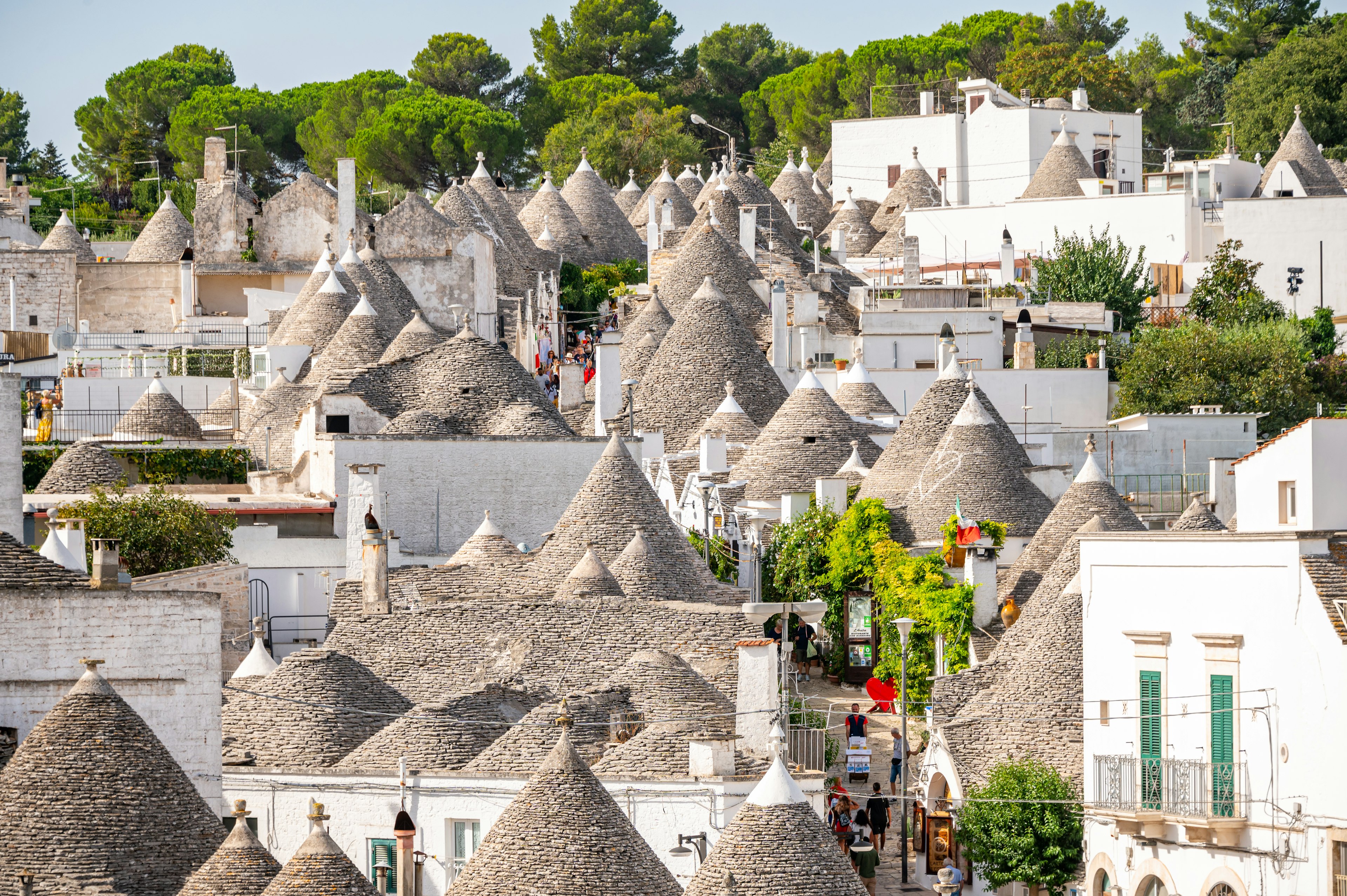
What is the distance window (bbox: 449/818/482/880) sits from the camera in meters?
27.2

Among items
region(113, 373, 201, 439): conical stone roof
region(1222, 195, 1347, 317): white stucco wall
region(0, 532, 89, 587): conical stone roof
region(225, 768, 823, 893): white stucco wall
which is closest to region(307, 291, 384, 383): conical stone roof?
region(113, 373, 201, 439): conical stone roof

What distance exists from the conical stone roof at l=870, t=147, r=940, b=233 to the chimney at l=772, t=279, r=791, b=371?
22.5m

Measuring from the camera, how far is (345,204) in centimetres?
6134

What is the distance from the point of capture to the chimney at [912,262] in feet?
221

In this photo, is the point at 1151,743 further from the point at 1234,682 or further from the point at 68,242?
the point at 68,242

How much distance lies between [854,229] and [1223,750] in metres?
52.2

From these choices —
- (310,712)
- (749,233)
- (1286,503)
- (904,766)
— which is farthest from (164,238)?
(1286,503)

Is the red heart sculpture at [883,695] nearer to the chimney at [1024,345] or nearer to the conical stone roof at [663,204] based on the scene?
the chimney at [1024,345]

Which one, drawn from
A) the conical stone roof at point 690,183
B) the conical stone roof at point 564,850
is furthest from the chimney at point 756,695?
the conical stone roof at point 690,183

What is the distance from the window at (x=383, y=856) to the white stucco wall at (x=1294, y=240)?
4388 centimetres

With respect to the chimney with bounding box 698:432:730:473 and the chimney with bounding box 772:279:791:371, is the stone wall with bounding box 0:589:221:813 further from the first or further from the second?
the chimney with bounding box 772:279:791:371

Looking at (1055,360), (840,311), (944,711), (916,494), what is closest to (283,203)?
(840,311)

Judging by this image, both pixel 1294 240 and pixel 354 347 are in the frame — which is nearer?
pixel 354 347

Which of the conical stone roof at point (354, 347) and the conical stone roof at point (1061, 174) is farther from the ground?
the conical stone roof at point (1061, 174)
